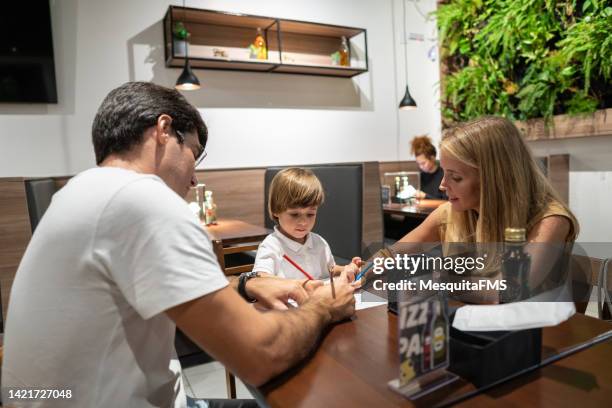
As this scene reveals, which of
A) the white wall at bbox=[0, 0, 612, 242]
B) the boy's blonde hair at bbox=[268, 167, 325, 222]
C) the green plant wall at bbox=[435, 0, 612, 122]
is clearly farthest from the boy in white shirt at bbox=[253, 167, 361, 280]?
the green plant wall at bbox=[435, 0, 612, 122]

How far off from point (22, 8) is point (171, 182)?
355 centimetres

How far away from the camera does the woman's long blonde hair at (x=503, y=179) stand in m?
1.27

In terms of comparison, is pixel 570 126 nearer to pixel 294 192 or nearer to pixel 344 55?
pixel 344 55

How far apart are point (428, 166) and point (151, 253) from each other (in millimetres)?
4260

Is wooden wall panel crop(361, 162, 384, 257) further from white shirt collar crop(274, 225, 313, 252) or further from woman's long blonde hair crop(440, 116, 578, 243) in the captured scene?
woman's long blonde hair crop(440, 116, 578, 243)

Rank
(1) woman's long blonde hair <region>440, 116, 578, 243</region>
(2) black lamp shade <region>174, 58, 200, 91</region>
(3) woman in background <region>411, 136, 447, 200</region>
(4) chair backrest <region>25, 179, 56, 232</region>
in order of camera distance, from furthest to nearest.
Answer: (3) woman in background <region>411, 136, 447, 200</region>
(2) black lamp shade <region>174, 58, 200, 91</region>
(4) chair backrest <region>25, 179, 56, 232</region>
(1) woman's long blonde hair <region>440, 116, 578, 243</region>

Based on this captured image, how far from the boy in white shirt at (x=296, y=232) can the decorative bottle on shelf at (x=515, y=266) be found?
2.81ft

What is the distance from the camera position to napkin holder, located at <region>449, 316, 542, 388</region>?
70 centimetres

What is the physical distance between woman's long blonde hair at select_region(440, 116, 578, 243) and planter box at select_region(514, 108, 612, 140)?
2935mm

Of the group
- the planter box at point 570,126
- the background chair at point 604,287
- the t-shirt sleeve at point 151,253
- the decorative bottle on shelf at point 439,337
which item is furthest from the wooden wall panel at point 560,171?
the t-shirt sleeve at point 151,253

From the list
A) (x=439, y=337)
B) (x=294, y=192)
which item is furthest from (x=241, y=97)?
(x=439, y=337)

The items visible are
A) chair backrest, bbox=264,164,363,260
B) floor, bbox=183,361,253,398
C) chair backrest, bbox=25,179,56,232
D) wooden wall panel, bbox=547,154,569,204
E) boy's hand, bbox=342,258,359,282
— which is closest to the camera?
boy's hand, bbox=342,258,359,282

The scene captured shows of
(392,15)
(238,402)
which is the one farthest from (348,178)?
(392,15)

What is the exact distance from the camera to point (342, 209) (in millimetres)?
2590
